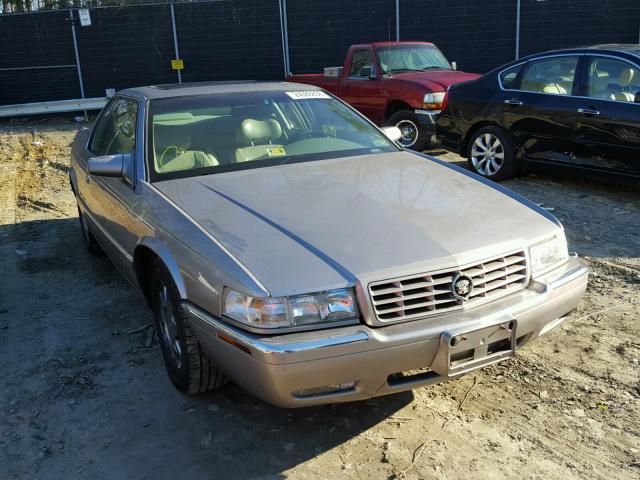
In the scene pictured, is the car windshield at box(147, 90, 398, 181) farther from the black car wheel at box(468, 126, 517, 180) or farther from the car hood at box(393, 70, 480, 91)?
the car hood at box(393, 70, 480, 91)

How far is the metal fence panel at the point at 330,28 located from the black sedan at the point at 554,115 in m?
8.42

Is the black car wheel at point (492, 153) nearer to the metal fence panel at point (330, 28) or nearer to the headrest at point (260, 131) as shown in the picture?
the headrest at point (260, 131)

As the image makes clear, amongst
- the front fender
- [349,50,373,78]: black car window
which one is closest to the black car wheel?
[349,50,373,78]: black car window

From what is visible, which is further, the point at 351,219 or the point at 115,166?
the point at 115,166

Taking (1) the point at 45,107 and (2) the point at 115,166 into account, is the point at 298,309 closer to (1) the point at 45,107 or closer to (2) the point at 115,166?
(2) the point at 115,166

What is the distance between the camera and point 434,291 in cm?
289

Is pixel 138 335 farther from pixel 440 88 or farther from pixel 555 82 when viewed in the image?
pixel 440 88

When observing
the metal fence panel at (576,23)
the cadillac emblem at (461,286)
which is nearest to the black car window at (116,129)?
the cadillac emblem at (461,286)

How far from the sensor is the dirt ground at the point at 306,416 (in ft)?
9.69

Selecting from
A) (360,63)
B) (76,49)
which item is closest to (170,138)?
(360,63)

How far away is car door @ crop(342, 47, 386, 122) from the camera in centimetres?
1056

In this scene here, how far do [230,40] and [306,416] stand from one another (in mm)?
Answer: 15199

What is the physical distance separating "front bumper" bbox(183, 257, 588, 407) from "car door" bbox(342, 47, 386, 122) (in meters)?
7.90

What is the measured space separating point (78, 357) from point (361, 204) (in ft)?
6.63
